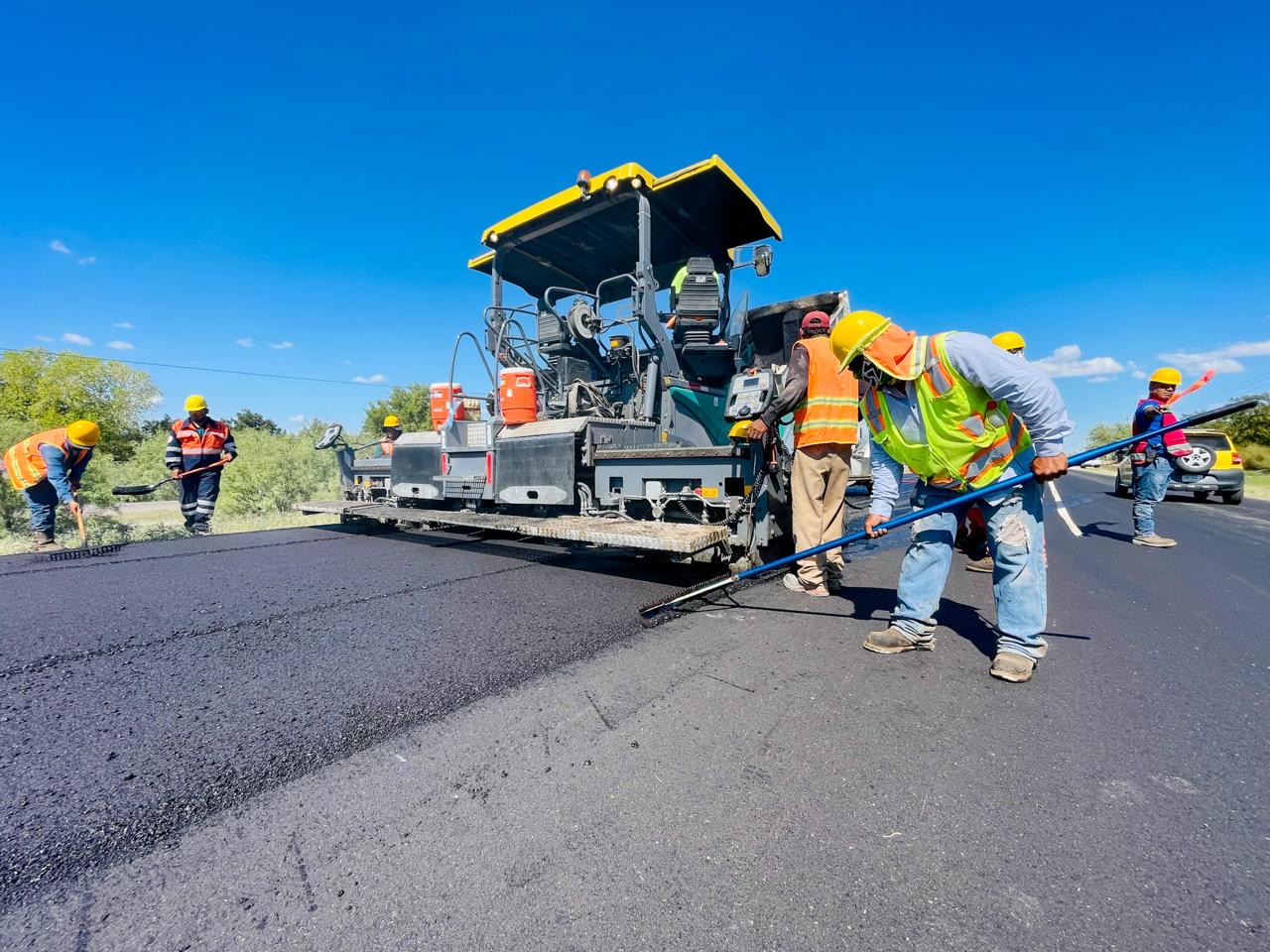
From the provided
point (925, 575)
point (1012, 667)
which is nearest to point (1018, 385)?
point (925, 575)

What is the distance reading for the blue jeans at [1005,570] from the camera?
229 centimetres

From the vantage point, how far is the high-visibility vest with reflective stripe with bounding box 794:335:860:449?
3639 mm

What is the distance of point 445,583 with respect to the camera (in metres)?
3.86

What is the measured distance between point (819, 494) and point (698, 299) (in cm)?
236

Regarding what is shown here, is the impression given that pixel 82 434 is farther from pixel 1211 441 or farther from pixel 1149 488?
pixel 1211 441

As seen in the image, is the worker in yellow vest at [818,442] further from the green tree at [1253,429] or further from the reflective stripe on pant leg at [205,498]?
the green tree at [1253,429]

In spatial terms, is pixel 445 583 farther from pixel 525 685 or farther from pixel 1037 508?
pixel 1037 508

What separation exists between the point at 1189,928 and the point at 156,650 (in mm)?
3636

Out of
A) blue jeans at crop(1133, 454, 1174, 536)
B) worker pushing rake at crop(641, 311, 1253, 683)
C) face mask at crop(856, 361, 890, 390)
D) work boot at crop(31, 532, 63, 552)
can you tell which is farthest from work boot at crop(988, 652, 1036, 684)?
work boot at crop(31, 532, 63, 552)

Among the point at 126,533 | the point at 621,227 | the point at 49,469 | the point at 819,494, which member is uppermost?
the point at 621,227

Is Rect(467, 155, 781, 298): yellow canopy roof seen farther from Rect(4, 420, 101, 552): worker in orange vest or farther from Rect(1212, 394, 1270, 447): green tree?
Rect(1212, 394, 1270, 447): green tree

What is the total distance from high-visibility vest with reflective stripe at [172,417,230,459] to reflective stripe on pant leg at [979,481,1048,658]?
28.6 ft

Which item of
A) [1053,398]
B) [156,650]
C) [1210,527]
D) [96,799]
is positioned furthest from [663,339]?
[1210,527]

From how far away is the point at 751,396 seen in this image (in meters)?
4.15
